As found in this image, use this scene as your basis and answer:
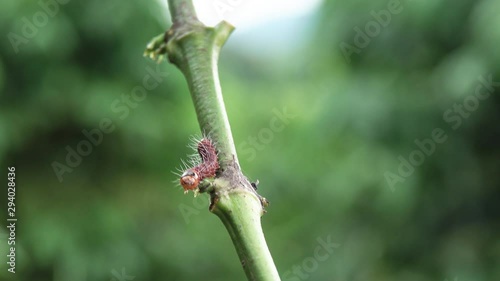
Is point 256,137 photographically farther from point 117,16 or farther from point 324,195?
point 117,16

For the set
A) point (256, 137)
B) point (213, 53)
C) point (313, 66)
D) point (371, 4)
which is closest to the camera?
point (213, 53)

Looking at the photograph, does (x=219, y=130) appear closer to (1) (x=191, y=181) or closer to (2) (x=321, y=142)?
(1) (x=191, y=181)

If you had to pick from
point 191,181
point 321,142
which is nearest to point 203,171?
point 191,181

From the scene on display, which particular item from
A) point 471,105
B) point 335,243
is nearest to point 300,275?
point 335,243

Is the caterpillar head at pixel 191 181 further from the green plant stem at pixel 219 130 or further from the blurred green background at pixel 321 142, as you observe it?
the blurred green background at pixel 321 142

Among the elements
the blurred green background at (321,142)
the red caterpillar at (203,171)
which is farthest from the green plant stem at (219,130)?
the blurred green background at (321,142)

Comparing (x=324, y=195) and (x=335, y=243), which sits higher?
(x=324, y=195)
